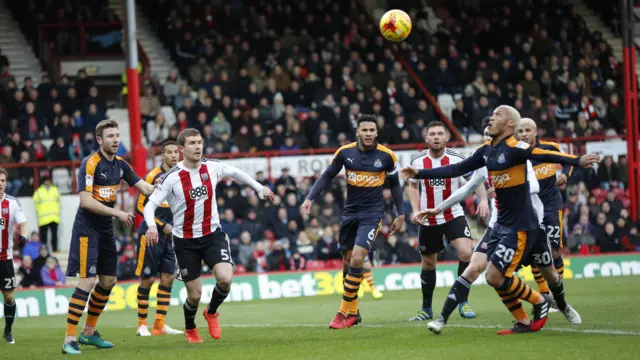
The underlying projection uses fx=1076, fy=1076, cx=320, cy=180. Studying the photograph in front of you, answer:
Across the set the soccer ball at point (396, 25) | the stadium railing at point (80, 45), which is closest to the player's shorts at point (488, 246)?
the soccer ball at point (396, 25)

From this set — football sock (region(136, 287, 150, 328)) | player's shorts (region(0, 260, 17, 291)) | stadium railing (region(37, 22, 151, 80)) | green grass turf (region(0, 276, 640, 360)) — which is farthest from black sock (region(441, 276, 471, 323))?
stadium railing (region(37, 22, 151, 80))

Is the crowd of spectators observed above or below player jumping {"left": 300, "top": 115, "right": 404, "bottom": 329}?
above

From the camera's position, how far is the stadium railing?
91.4 feet

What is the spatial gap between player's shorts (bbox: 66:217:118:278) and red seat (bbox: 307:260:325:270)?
10391 millimetres

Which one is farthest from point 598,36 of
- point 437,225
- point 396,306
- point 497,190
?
point 497,190

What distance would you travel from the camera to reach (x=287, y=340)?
10.8m

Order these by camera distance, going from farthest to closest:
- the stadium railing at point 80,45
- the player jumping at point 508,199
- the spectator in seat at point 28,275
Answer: the stadium railing at point 80,45 < the spectator in seat at point 28,275 < the player jumping at point 508,199

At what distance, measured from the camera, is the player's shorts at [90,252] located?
10.9 metres

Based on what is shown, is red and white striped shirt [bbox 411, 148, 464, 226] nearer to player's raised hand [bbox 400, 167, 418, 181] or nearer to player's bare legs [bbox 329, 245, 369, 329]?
player's bare legs [bbox 329, 245, 369, 329]

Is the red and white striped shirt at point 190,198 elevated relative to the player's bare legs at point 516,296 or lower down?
elevated

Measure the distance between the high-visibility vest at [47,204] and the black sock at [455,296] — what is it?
13.0 meters

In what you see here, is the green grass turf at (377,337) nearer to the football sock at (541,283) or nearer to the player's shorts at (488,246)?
the football sock at (541,283)

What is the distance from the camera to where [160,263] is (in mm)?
12992

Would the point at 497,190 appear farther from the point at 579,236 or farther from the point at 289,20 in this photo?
the point at 289,20
